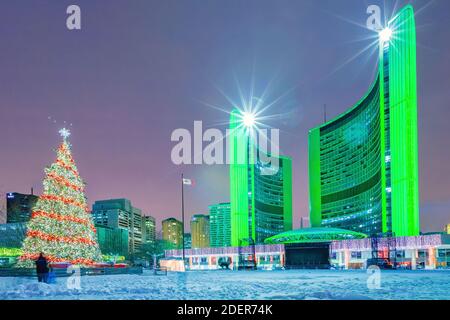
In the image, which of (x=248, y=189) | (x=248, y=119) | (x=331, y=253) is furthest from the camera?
(x=248, y=119)

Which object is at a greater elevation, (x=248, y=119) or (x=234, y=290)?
(x=248, y=119)

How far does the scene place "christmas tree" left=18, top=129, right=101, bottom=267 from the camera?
39391 millimetres

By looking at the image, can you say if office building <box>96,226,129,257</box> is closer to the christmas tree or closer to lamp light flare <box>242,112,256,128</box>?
lamp light flare <box>242,112,256,128</box>

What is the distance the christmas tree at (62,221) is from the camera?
39.4 meters

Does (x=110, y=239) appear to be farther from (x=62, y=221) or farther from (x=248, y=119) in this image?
(x=62, y=221)

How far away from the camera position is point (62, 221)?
131ft

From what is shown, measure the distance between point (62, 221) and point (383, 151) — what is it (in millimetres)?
68277

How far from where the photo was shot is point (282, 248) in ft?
319

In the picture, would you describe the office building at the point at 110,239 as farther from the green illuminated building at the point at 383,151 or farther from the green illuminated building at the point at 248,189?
the green illuminated building at the point at 383,151

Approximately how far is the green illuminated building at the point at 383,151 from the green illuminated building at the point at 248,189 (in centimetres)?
2312

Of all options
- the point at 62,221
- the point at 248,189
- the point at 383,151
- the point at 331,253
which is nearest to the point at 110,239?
the point at 248,189
